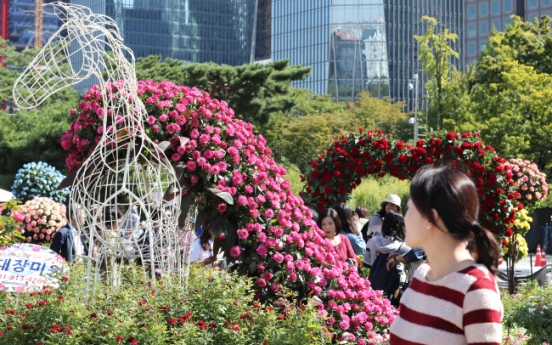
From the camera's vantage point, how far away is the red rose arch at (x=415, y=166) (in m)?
10.2

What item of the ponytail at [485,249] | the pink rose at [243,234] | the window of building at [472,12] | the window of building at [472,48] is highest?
the window of building at [472,12]

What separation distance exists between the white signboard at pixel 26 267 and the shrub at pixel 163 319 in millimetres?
705

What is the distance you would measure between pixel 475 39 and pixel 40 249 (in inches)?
3142

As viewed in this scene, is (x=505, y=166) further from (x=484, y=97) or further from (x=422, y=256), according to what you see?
(x=484, y=97)

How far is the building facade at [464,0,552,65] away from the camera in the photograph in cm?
7962

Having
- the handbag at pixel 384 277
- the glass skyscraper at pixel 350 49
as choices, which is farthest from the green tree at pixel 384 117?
the handbag at pixel 384 277

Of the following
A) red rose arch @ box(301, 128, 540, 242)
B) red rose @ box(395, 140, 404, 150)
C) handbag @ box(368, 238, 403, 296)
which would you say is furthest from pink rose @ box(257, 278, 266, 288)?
red rose @ box(395, 140, 404, 150)

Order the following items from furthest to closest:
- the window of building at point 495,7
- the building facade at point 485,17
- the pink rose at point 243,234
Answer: the window of building at point 495,7, the building facade at point 485,17, the pink rose at point 243,234

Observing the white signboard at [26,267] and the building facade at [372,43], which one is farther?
the building facade at [372,43]

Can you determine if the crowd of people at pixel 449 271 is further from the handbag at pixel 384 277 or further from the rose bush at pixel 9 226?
the rose bush at pixel 9 226

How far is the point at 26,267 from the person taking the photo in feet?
20.3

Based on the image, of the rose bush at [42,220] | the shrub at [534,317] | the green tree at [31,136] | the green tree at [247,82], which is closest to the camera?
the shrub at [534,317]

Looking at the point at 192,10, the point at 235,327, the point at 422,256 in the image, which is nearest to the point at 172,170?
the point at 235,327

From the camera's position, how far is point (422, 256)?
21.1 ft
